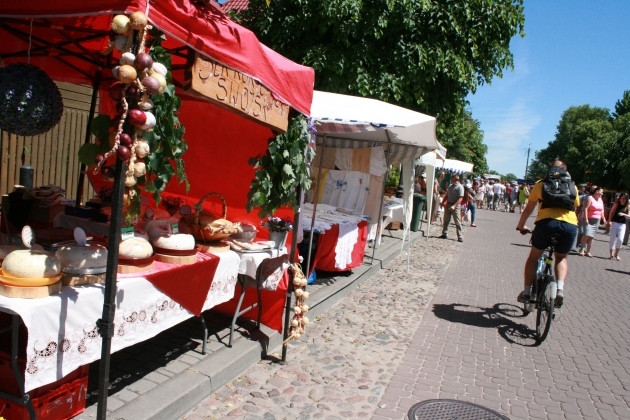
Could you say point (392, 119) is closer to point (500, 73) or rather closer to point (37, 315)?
point (37, 315)

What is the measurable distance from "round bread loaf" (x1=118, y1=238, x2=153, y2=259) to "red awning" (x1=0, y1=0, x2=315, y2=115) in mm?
1243

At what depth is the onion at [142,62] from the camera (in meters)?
2.29

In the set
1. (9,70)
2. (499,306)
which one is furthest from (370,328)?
(9,70)

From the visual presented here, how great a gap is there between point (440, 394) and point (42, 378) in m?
3.10

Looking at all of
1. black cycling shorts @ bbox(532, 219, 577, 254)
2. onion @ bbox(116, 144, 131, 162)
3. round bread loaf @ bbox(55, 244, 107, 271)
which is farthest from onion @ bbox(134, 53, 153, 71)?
black cycling shorts @ bbox(532, 219, 577, 254)

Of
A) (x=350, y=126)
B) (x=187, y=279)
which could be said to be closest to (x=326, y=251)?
(x=350, y=126)

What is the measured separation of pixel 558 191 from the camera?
578 centimetres

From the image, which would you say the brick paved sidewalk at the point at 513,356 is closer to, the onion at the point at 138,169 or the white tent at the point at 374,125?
the white tent at the point at 374,125

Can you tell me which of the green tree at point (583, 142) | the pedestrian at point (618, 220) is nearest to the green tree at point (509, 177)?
the green tree at point (583, 142)

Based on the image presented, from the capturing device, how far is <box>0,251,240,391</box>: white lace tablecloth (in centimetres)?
251

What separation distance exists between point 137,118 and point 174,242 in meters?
1.50

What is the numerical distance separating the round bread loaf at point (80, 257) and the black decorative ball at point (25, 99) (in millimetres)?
817

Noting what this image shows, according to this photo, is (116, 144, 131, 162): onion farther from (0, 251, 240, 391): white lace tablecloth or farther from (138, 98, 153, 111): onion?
(0, 251, 240, 391): white lace tablecloth

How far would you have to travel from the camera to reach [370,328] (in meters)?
5.91
